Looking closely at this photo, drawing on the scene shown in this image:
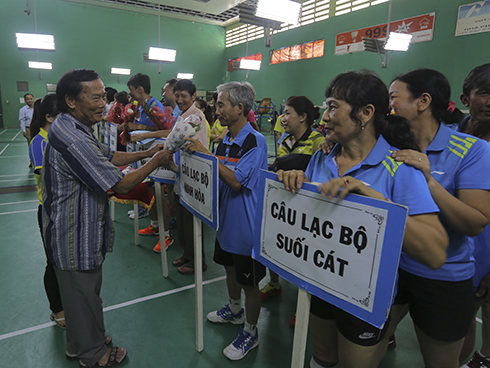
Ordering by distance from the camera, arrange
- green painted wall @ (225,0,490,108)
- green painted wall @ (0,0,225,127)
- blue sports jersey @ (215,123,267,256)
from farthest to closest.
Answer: green painted wall @ (0,0,225,127), green painted wall @ (225,0,490,108), blue sports jersey @ (215,123,267,256)

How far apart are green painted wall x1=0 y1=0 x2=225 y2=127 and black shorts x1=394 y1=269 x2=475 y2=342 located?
17185 millimetres

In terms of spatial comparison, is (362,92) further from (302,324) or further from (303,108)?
(303,108)

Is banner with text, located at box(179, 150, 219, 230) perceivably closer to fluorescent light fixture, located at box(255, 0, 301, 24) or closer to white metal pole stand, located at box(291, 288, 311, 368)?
white metal pole stand, located at box(291, 288, 311, 368)

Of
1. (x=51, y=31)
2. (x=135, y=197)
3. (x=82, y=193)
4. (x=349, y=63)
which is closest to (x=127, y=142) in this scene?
(x=135, y=197)

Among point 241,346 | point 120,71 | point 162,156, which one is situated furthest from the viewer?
point 120,71

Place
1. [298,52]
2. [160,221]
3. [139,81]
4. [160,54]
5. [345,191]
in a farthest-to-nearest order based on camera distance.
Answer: [298,52], [160,54], [139,81], [160,221], [345,191]

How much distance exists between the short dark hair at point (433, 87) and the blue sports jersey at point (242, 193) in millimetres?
812

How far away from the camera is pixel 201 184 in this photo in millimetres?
1667

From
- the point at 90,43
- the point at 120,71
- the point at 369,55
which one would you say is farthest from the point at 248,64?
the point at 90,43

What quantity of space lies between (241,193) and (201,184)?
258 mm

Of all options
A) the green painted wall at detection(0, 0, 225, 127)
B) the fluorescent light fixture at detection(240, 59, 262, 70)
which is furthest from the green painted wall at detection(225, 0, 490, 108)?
the green painted wall at detection(0, 0, 225, 127)

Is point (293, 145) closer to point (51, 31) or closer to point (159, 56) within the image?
point (159, 56)

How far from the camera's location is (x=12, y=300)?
245cm

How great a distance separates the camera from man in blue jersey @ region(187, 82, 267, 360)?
67.6 inches
